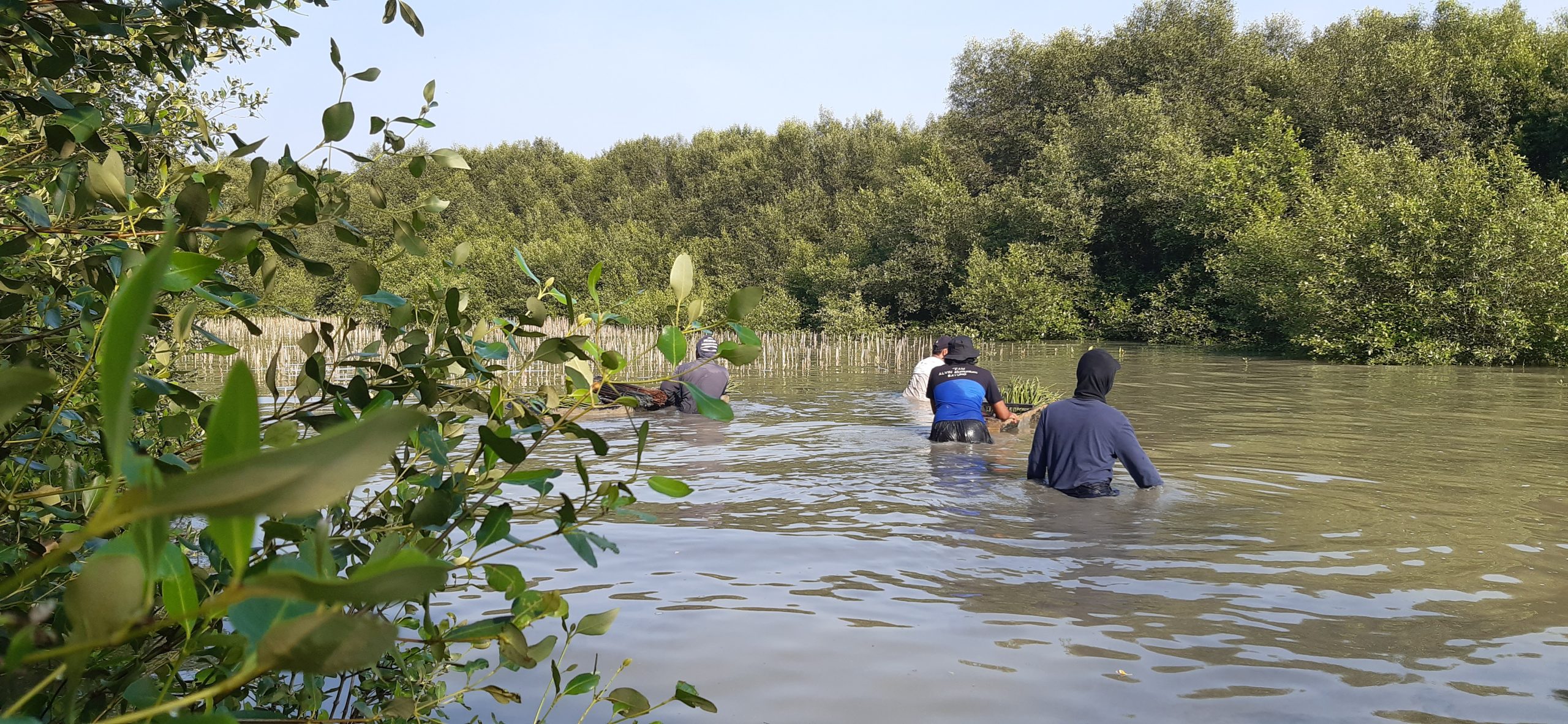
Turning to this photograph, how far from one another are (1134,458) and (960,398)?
355cm

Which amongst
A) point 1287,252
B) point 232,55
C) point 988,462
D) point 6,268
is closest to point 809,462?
point 988,462

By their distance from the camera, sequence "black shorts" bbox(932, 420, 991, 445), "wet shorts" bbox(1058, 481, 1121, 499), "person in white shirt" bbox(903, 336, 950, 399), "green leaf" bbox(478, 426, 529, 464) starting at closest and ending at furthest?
"green leaf" bbox(478, 426, 529, 464) < "wet shorts" bbox(1058, 481, 1121, 499) < "black shorts" bbox(932, 420, 991, 445) < "person in white shirt" bbox(903, 336, 950, 399)

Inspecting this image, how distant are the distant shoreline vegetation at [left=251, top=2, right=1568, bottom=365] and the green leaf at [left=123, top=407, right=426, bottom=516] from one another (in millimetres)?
28027

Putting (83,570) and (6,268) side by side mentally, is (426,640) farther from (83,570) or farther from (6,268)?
(6,268)

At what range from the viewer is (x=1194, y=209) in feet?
117

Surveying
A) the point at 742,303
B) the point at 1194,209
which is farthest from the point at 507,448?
→ the point at 1194,209

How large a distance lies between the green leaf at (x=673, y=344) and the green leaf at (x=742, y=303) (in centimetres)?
12

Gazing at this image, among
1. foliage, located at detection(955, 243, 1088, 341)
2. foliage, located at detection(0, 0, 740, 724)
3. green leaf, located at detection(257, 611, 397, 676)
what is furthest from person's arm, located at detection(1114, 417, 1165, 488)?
foliage, located at detection(955, 243, 1088, 341)

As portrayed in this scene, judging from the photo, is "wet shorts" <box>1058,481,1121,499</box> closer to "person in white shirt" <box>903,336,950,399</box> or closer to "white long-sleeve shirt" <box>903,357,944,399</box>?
"person in white shirt" <box>903,336,950,399</box>

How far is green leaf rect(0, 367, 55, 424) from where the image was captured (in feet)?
2.05

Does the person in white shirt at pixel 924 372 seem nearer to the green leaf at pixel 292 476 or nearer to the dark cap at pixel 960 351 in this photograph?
the dark cap at pixel 960 351

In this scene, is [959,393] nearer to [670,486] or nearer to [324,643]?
[670,486]

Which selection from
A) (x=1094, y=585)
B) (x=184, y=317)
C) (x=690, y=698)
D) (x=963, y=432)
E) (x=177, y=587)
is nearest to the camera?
(x=177, y=587)

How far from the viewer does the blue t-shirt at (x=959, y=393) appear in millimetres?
11945
